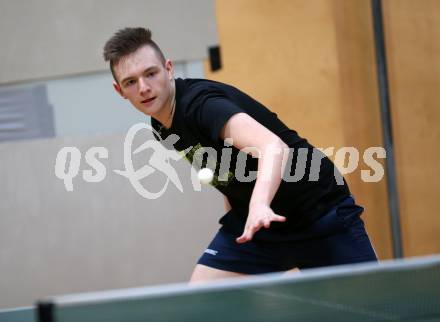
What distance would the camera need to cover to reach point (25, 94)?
5.07 metres

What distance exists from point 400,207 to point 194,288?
13.5ft

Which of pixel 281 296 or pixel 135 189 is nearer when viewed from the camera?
pixel 281 296

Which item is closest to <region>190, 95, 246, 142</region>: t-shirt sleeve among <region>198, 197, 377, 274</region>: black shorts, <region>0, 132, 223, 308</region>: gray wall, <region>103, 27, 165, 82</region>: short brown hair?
<region>103, 27, 165, 82</region>: short brown hair

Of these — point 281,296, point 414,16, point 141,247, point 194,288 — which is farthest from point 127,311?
point 414,16

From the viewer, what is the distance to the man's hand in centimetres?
197

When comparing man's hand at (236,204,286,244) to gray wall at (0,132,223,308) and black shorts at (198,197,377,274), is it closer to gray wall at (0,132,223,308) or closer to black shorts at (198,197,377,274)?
black shorts at (198,197,377,274)

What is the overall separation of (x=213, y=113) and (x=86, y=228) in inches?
115

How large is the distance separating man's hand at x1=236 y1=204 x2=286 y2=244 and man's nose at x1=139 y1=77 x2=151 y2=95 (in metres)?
0.74

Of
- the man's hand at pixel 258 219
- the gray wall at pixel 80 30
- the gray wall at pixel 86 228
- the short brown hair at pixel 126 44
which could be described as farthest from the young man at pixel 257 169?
the gray wall at pixel 80 30

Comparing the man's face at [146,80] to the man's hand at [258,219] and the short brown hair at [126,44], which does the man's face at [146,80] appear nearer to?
the short brown hair at [126,44]

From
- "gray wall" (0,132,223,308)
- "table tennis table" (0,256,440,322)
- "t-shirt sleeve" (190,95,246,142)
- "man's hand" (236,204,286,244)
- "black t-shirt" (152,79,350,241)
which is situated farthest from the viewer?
"gray wall" (0,132,223,308)

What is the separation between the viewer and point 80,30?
16.4ft

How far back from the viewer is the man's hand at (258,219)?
1.97 metres

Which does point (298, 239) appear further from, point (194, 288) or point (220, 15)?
point (220, 15)
